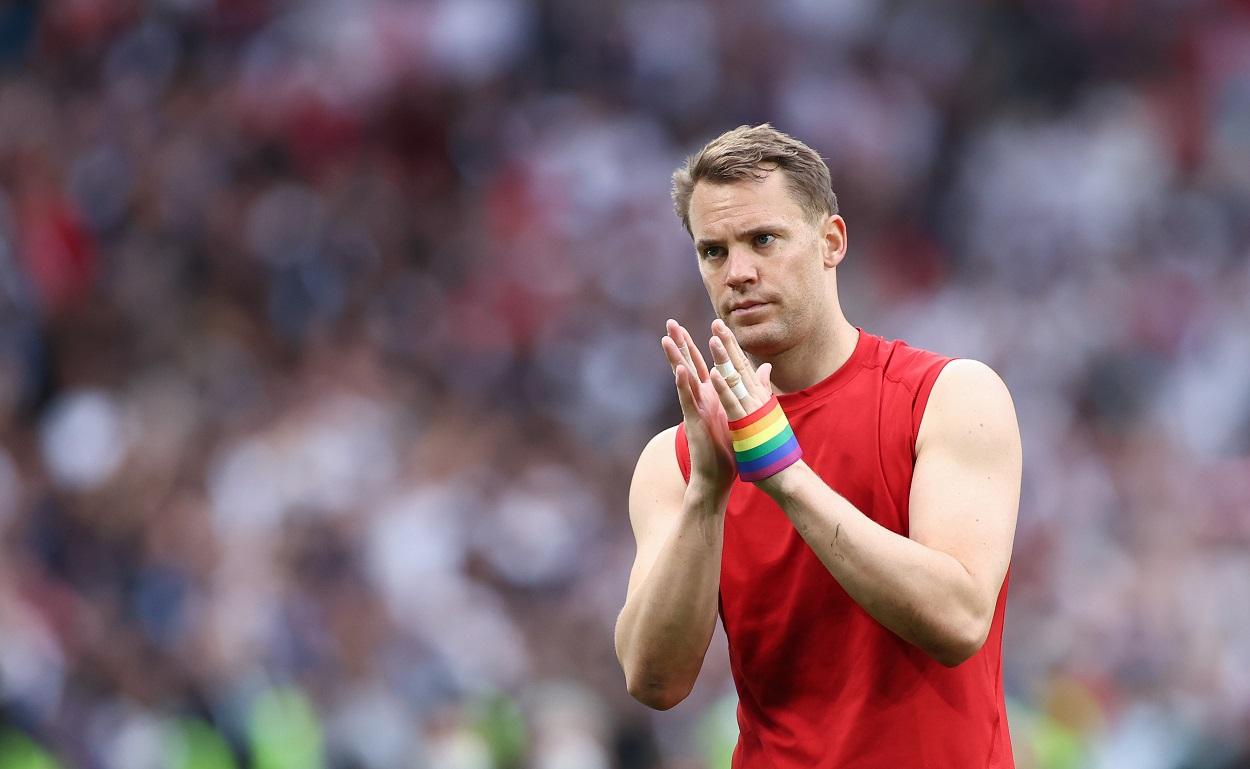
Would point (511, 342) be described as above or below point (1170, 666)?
above

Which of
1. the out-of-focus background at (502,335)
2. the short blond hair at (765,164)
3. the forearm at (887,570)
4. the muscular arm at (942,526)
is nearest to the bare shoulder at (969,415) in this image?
the muscular arm at (942,526)

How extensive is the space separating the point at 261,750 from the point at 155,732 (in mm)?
469

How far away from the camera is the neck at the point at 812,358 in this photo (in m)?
3.49

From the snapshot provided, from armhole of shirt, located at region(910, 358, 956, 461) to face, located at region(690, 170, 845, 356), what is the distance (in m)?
0.27

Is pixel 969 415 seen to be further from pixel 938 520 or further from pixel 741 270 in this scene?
pixel 741 270

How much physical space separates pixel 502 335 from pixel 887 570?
711cm

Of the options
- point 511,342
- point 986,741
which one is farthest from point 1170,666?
point 986,741

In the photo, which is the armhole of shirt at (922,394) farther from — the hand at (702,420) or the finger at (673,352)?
the finger at (673,352)

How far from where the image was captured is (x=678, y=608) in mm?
3268

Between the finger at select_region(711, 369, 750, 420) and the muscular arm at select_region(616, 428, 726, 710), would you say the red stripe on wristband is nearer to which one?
the finger at select_region(711, 369, 750, 420)

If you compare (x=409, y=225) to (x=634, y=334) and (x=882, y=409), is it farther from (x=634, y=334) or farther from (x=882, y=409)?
(x=882, y=409)

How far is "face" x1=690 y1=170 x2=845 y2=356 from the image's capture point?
3391 millimetres

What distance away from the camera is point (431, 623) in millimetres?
8102

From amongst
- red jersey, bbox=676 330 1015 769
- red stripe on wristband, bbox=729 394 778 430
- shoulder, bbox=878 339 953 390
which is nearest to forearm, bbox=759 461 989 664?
red stripe on wristband, bbox=729 394 778 430
